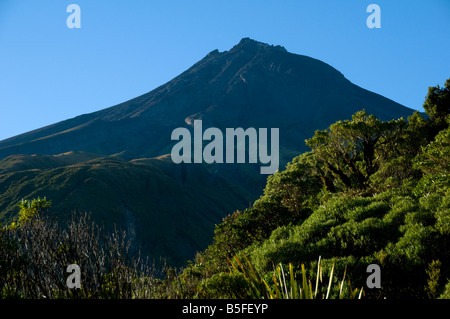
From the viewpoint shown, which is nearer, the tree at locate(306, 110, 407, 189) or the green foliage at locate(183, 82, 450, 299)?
the green foliage at locate(183, 82, 450, 299)

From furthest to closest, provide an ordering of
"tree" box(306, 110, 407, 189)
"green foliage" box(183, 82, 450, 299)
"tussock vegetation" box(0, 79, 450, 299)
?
"tree" box(306, 110, 407, 189)
"green foliage" box(183, 82, 450, 299)
"tussock vegetation" box(0, 79, 450, 299)

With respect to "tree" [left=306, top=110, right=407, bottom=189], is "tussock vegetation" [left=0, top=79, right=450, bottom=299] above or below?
below

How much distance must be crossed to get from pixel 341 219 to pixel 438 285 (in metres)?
5.27

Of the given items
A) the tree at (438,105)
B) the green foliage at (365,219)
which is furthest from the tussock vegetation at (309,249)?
the tree at (438,105)

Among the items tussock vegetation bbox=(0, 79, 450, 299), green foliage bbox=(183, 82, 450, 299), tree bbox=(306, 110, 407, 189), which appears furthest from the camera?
tree bbox=(306, 110, 407, 189)

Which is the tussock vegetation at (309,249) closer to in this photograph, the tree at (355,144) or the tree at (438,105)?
the tree at (355,144)

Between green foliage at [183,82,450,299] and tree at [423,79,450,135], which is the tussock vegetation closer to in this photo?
green foliage at [183,82,450,299]

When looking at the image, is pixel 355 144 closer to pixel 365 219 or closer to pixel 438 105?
pixel 438 105

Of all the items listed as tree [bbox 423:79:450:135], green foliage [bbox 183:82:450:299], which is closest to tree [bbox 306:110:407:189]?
green foliage [bbox 183:82:450:299]

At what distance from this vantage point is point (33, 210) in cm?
1355

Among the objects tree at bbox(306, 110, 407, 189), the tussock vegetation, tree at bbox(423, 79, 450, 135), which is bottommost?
the tussock vegetation

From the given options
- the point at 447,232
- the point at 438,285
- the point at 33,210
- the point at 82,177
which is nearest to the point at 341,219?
the point at 447,232

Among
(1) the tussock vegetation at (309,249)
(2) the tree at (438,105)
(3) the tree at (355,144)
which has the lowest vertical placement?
(1) the tussock vegetation at (309,249)

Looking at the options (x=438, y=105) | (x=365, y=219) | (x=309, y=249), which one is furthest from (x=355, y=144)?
(x=309, y=249)
